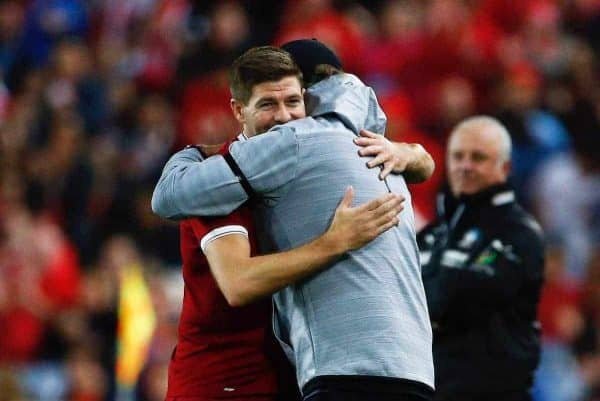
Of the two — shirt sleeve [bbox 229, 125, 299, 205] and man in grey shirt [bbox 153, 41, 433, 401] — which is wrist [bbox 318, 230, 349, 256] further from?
shirt sleeve [bbox 229, 125, 299, 205]

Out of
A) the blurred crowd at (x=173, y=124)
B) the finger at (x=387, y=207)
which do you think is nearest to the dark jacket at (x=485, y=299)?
the finger at (x=387, y=207)

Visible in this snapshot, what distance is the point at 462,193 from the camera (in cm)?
545

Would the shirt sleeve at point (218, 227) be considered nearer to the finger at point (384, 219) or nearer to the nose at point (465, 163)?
the finger at point (384, 219)

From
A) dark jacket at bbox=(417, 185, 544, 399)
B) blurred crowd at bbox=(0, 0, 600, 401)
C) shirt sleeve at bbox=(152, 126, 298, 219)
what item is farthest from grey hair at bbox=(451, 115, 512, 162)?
blurred crowd at bbox=(0, 0, 600, 401)

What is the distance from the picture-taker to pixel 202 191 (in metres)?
3.67

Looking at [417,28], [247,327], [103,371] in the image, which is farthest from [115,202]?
[247,327]

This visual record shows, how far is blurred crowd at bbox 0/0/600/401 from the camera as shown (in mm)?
8492

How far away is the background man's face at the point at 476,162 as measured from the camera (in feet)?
18.0

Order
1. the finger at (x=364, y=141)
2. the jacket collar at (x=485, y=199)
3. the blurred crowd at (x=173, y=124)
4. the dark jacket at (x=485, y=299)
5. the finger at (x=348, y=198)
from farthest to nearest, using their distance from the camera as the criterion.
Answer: the blurred crowd at (x=173, y=124) → the jacket collar at (x=485, y=199) → the dark jacket at (x=485, y=299) → the finger at (x=364, y=141) → the finger at (x=348, y=198)

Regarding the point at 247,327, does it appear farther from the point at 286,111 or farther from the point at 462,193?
the point at 462,193

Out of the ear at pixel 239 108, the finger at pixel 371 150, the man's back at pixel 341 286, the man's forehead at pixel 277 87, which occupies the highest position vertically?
the man's forehead at pixel 277 87

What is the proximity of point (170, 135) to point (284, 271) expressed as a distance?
694cm

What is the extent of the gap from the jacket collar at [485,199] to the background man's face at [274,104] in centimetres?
167

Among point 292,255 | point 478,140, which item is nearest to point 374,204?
point 292,255
